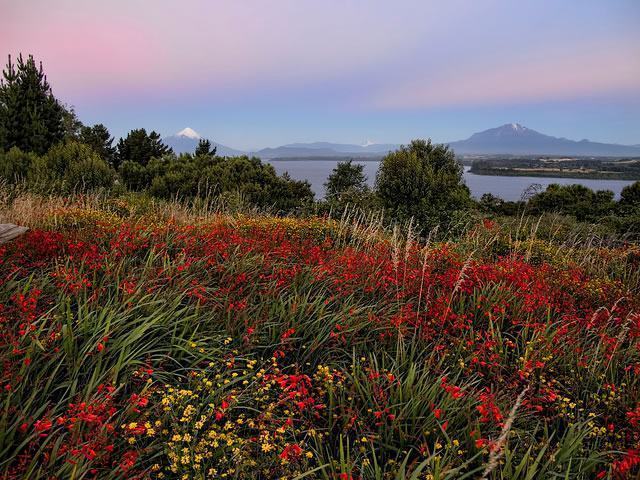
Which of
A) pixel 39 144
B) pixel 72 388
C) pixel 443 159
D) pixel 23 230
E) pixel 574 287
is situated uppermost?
pixel 39 144

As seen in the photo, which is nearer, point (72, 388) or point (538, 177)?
point (72, 388)

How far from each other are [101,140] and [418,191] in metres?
40.6

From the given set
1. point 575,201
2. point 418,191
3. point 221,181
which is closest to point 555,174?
point 575,201

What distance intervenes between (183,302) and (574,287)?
5871mm

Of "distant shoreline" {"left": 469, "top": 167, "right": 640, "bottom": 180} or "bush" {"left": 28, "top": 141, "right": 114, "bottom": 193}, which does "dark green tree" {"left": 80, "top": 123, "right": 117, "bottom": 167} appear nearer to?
"bush" {"left": 28, "top": 141, "right": 114, "bottom": 193}

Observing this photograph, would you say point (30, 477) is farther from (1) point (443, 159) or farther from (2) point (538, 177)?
(2) point (538, 177)

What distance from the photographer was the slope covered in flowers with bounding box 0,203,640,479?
7.32 ft

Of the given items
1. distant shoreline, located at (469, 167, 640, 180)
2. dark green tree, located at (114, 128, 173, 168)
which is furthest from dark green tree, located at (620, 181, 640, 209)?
dark green tree, located at (114, 128, 173, 168)

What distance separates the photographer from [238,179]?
18.4 metres

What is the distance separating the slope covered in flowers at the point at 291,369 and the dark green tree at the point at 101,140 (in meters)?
39.3

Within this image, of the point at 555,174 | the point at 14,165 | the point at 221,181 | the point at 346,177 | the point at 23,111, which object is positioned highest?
the point at 23,111

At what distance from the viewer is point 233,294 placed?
14.2ft

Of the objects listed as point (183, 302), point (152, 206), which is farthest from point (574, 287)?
point (152, 206)

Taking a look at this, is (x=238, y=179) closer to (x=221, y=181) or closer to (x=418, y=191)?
(x=221, y=181)
